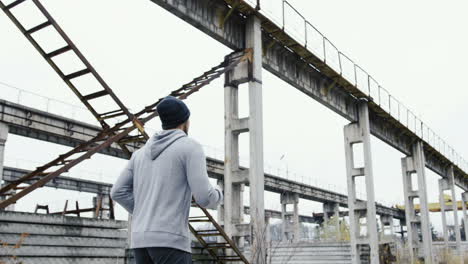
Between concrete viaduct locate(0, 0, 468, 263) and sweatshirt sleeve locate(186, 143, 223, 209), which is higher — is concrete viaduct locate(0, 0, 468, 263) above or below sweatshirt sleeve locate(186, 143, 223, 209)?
above

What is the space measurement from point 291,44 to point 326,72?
3192 mm

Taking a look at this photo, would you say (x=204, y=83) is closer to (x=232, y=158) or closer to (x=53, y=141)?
(x=232, y=158)

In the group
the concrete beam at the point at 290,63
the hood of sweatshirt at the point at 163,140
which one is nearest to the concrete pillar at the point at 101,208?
the concrete beam at the point at 290,63

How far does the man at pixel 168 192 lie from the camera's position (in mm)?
2262

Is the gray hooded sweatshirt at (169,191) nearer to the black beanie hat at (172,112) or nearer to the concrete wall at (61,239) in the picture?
the black beanie hat at (172,112)

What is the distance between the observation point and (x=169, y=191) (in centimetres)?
233

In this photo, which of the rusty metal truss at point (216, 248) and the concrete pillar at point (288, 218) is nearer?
the rusty metal truss at point (216, 248)

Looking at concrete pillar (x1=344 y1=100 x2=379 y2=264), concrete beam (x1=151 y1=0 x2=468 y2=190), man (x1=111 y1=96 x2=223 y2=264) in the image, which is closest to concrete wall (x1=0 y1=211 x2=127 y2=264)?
concrete beam (x1=151 y1=0 x2=468 y2=190)

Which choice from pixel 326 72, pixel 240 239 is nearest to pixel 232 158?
pixel 240 239

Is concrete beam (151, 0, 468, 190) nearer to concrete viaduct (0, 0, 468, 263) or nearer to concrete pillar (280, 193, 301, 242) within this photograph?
concrete viaduct (0, 0, 468, 263)

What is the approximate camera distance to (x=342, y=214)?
6081 cm

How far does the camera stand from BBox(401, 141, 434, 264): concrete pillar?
1039 inches

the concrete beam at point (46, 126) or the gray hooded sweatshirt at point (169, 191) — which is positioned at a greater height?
the concrete beam at point (46, 126)

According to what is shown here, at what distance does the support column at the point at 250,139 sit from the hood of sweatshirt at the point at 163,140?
9164mm
